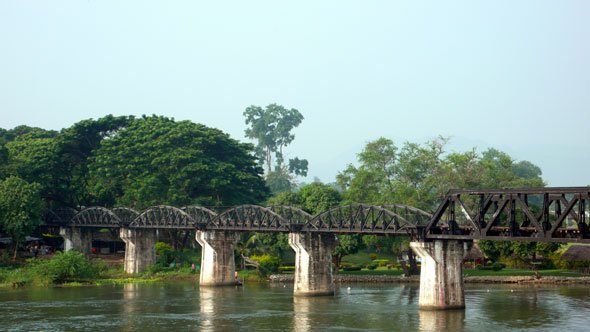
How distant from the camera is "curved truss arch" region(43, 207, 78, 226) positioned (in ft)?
406

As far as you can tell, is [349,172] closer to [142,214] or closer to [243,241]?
[243,241]

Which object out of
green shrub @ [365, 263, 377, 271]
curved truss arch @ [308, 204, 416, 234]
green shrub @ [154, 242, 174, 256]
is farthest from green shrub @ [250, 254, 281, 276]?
curved truss arch @ [308, 204, 416, 234]

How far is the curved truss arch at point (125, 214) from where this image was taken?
114613 millimetres

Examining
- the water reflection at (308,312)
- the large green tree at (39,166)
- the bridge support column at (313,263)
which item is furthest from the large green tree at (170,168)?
the water reflection at (308,312)

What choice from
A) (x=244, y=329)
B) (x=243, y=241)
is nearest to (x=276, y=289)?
(x=243, y=241)

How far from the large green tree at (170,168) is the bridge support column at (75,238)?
7.71 meters

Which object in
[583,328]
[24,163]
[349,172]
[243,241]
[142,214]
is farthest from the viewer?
[349,172]

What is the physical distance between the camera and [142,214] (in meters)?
112

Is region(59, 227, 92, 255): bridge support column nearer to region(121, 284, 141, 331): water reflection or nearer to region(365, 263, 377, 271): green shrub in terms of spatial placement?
region(121, 284, 141, 331): water reflection

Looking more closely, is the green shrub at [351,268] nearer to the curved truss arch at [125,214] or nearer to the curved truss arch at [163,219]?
the curved truss arch at [163,219]

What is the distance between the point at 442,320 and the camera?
217 ft

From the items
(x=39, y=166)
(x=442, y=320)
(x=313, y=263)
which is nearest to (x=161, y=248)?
(x=39, y=166)

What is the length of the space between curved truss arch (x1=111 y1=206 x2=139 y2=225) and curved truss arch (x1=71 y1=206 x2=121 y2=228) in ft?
2.83

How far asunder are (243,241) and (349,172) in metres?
27.4
